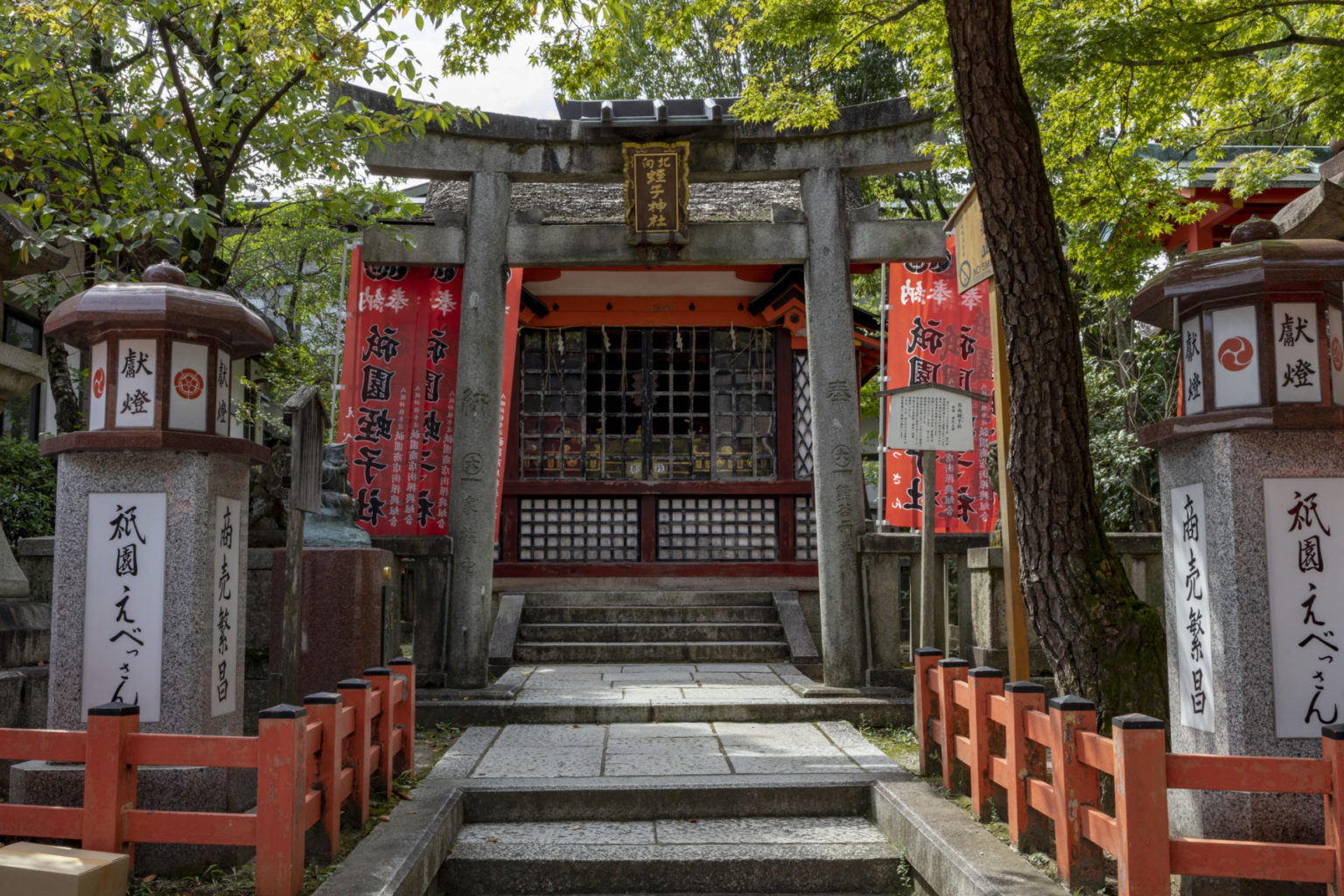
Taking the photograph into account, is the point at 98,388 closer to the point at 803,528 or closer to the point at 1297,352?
the point at 1297,352

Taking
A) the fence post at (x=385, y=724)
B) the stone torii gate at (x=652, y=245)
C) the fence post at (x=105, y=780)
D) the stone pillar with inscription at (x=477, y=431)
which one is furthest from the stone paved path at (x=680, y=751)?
the fence post at (x=105, y=780)

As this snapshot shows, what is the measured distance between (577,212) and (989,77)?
7849mm

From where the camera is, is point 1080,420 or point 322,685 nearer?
point 1080,420

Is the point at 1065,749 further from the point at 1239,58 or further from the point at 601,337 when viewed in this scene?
the point at 601,337

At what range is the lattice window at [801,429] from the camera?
13961mm

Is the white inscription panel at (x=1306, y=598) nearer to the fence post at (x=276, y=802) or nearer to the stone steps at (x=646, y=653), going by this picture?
the fence post at (x=276, y=802)

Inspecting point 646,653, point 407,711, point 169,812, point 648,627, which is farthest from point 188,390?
point 648,627

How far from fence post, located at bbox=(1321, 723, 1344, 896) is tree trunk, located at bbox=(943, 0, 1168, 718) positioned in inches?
60.8

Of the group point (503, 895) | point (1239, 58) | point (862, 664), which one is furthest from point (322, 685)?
point (1239, 58)

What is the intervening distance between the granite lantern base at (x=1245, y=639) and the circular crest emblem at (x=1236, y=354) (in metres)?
0.30

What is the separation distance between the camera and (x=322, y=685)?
707 cm

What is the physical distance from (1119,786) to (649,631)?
26.2 ft

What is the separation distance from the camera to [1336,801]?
3377 millimetres

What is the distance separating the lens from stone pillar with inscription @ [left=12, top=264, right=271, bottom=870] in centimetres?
459
